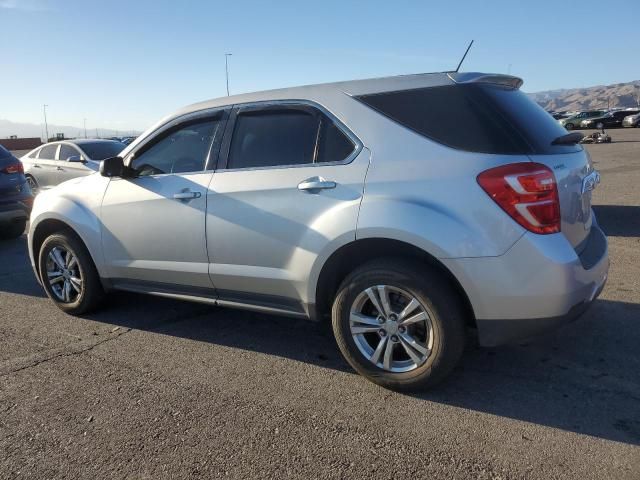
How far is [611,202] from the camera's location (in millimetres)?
9336

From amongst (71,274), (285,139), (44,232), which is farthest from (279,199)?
(44,232)

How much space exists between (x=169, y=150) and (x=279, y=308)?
5.17 ft

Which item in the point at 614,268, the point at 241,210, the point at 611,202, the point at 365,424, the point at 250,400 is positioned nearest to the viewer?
the point at 365,424

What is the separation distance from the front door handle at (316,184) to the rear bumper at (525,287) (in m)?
0.87

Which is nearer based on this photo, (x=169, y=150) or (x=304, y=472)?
(x=304, y=472)

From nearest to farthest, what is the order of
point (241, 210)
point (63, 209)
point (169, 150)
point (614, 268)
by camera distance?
1. point (241, 210)
2. point (169, 150)
3. point (63, 209)
4. point (614, 268)

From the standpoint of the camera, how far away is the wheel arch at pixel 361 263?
3125 mm

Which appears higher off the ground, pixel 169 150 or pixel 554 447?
pixel 169 150

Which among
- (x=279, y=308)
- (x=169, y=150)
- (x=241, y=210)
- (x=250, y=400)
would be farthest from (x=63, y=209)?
(x=250, y=400)

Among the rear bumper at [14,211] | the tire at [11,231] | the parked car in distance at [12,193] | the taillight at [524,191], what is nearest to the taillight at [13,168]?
the parked car in distance at [12,193]

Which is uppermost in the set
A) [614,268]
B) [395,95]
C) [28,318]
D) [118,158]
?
[395,95]

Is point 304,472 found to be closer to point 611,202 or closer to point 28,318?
point 28,318

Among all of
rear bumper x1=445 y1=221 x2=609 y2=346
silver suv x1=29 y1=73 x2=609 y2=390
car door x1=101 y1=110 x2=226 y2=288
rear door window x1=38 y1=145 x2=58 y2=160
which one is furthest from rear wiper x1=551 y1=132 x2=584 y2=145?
rear door window x1=38 y1=145 x2=58 y2=160

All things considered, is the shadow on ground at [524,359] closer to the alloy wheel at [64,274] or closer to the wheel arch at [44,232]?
the alloy wheel at [64,274]
